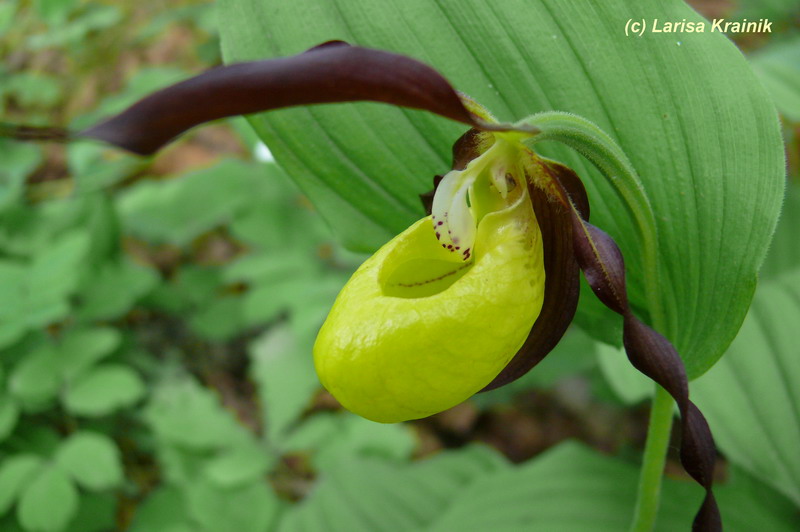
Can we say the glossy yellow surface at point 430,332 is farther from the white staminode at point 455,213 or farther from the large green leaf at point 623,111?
the large green leaf at point 623,111

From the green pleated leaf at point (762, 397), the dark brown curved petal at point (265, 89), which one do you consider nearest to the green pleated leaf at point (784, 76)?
the green pleated leaf at point (762, 397)

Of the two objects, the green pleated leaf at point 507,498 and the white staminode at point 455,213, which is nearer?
the white staminode at point 455,213

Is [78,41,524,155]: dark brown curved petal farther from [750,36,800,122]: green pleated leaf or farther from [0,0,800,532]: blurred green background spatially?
[750,36,800,122]: green pleated leaf

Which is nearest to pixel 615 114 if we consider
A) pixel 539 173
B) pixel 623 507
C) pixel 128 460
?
pixel 539 173


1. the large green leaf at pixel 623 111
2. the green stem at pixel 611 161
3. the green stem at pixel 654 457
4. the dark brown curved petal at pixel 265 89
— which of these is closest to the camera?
the dark brown curved petal at pixel 265 89

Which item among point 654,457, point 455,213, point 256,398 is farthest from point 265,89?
point 256,398

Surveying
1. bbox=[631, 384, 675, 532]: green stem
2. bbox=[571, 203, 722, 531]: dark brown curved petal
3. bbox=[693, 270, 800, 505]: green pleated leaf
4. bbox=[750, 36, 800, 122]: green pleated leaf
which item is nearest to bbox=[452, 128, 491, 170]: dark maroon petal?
bbox=[571, 203, 722, 531]: dark brown curved petal
